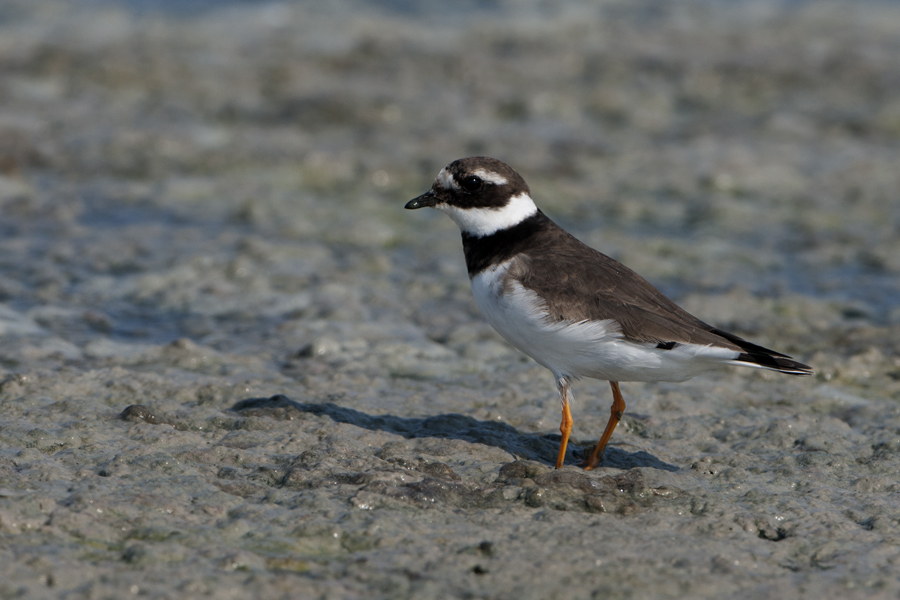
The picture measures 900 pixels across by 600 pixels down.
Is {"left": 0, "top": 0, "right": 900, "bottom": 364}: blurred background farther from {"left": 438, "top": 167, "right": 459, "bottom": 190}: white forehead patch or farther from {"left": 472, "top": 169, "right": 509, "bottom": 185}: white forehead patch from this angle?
{"left": 472, "top": 169, "right": 509, "bottom": 185}: white forehead patch

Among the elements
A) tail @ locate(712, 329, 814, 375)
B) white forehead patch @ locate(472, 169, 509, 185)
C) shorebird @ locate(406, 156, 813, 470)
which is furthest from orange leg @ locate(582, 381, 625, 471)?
white forehead patch @ locate(472, 169, 509, 185)

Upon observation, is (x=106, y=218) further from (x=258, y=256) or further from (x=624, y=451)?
(x=624, y=451)

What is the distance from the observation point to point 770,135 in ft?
34.1

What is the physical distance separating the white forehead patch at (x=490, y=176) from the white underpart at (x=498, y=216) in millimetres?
111

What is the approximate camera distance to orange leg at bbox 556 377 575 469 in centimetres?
439

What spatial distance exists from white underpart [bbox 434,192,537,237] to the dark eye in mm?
109

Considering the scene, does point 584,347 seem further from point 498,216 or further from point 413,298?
point 413,298

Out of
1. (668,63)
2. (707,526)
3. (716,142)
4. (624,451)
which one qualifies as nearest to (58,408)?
(624,451)

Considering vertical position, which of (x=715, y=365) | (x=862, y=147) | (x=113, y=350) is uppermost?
(x=862, y=147)

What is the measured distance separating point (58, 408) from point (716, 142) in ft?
25.2

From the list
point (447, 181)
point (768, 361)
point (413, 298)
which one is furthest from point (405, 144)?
point (768, 361)

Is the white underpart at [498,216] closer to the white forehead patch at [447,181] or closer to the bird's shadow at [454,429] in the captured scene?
the white forehead patch at [447,181]

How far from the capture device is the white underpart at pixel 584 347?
4309mm

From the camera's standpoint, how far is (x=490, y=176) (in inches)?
199
